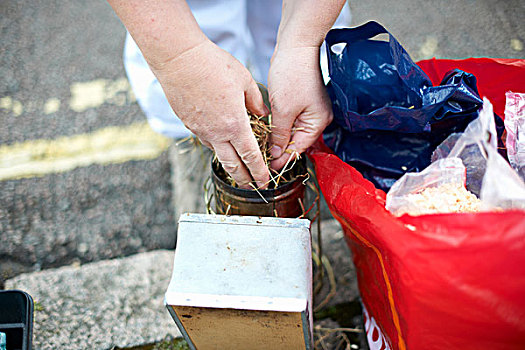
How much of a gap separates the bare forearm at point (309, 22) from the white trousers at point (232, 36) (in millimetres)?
326

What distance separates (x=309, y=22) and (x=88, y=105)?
1.32m

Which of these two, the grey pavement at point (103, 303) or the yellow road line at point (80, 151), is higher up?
the yellow road line at point (80, 151)

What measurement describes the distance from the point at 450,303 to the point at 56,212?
1.41 m

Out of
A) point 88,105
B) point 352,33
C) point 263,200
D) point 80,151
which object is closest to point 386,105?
point 352,33

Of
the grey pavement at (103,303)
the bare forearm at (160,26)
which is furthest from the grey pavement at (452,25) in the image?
the grey pavement at (103,303)

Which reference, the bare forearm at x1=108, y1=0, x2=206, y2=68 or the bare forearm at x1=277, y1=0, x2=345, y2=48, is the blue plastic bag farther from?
the bare forearm at x1=108, y1=0, x2=206, y2=68

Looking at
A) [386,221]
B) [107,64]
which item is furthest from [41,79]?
[386,221]

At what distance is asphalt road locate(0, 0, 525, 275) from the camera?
5.21ft

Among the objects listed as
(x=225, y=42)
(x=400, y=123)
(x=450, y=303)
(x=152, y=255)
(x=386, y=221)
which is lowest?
(x=152, y=255)

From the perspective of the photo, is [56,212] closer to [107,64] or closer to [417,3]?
[107,64]

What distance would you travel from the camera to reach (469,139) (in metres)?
0.95

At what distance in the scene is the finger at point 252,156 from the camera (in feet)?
3.31

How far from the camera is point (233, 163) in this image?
1.08 m

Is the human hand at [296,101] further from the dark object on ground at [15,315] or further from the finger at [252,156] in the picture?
the dark object on ground at [15,315]
